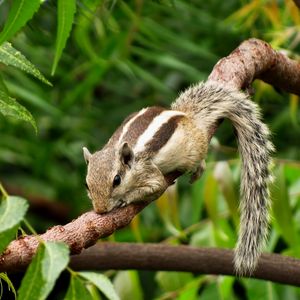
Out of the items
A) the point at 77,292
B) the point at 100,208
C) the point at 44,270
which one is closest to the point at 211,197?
the point at 100,208

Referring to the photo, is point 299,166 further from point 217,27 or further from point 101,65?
point 217,27

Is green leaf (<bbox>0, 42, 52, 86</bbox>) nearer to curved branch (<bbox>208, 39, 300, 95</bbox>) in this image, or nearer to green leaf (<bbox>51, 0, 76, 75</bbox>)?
green leaf (<bbox>51, 0, 76, 75</bbox>)

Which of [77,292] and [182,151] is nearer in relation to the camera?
[77,292]

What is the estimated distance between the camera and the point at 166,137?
8.29ft

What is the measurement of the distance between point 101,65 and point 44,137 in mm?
1473

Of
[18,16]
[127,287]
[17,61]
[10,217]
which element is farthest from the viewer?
[127,287]

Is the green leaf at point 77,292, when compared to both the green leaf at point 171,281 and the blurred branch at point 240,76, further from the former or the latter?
the green leaf at point 171,281

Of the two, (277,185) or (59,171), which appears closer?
(277,185)

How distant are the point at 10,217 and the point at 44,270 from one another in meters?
0.10

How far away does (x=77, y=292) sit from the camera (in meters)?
1.84

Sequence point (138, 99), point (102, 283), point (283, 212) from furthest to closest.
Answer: point (138, 99) < point (283, 212) < point (102, 283)

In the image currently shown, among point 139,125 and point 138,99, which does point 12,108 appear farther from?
point 138,99

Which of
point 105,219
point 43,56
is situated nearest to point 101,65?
point 43,56

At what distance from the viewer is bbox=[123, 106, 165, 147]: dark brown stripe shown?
8.22 feet
